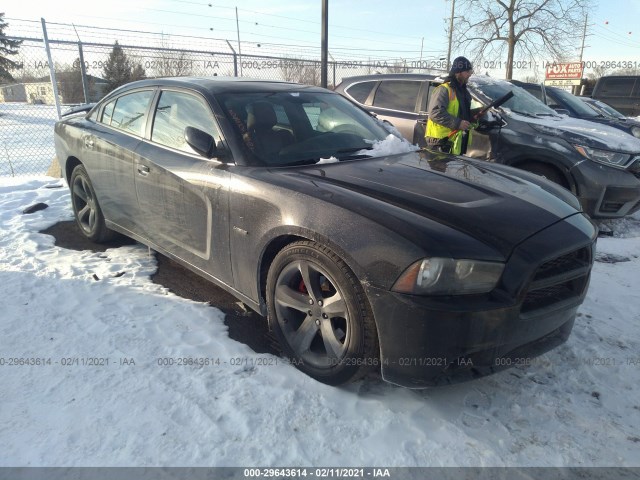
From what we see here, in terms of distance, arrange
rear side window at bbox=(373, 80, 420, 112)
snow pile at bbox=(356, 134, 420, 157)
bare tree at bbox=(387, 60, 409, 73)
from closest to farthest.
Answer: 1. snow pile at bbox=(356, 134, 420, 157)
2. rear side window at bbox=(373, 80, 420, 112)
3. bare tree at bbox=(387, 60, 409, 73)

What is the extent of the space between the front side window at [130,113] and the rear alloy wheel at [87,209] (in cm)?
62

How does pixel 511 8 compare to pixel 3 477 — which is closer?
pixel 3 477

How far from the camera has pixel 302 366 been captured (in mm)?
2535

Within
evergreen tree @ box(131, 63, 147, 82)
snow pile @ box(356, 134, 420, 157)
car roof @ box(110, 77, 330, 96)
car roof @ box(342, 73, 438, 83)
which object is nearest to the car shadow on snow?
snow pile @ box(356, 134, 420, 157)

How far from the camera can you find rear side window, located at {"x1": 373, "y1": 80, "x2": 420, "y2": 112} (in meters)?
6.43

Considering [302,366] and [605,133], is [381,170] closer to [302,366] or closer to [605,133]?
[302,366]

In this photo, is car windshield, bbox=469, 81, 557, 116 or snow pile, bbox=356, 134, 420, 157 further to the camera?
car windshield, bbox=469, 81, 557, 116

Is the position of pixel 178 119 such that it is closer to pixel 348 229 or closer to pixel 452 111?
pixel 348 229

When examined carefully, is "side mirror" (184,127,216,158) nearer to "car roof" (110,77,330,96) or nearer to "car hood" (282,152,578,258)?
"car roof" (110,77,330,96)

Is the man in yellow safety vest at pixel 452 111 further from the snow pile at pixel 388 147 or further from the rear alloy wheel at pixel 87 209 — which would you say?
the rear alloy wheel at pixel 87 209

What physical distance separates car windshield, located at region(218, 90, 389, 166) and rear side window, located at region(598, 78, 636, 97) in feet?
53.0

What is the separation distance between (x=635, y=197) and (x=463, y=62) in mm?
2396

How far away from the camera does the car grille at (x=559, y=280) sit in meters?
2.16

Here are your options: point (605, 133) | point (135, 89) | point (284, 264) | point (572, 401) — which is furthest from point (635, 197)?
point (135, 89)
